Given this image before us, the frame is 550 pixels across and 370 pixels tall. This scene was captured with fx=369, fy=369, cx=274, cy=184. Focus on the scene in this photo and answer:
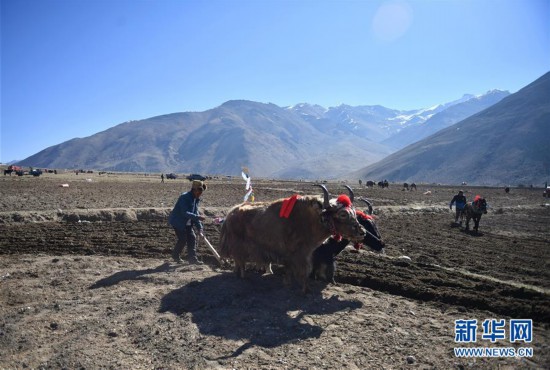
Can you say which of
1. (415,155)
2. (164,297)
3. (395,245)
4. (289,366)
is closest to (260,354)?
(289,366)

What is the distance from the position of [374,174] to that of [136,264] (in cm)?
16880

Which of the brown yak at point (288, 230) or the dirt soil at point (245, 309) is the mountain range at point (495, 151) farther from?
the brown yak at point (288, 230)

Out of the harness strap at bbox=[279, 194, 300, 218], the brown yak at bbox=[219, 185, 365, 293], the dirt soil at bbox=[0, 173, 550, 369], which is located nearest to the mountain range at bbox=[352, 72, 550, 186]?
the dirt soil at bbox=[0, 173, 550, 369]

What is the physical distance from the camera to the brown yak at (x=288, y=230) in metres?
6.93

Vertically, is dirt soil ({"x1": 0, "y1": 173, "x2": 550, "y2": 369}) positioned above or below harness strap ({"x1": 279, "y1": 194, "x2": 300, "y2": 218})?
below

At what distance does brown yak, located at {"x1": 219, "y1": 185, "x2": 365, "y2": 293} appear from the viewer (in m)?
6.93

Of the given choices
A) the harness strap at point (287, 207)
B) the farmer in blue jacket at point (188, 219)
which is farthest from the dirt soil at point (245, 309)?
the harness strap at point (287, 207)

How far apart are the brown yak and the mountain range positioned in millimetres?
113967

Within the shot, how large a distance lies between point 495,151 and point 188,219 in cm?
14153

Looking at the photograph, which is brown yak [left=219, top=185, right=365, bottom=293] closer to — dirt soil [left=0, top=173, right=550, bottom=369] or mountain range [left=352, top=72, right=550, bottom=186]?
dirt soil [left=0, top=173, right=550, bottom=369]

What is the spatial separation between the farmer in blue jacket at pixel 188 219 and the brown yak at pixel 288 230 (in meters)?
1.27

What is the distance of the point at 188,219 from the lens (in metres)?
9.18

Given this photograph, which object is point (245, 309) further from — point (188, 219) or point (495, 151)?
point (495, 151)

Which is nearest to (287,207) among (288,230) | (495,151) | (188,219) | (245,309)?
(288,230)
